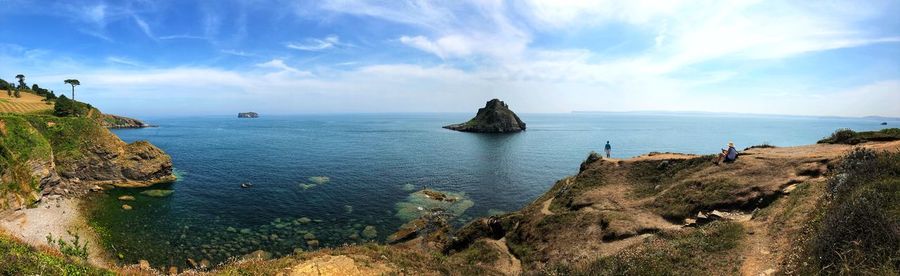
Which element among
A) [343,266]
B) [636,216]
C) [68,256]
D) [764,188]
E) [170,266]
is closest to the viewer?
[68,256]

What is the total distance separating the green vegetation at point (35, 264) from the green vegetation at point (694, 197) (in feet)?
106

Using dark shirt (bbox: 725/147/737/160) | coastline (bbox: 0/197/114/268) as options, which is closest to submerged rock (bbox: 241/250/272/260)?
coastline (bbox: 0/197/114/268)

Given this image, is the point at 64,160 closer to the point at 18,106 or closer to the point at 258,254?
the point at 258,254

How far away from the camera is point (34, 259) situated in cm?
1366

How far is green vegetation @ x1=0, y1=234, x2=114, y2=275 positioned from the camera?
12.2 meters

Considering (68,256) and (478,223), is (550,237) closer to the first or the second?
(478,223)

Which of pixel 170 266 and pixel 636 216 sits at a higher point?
pixel 636 216

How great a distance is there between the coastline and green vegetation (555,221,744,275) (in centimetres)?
3755

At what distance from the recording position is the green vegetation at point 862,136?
2833 cm

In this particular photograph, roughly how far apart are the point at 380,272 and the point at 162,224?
33.7 metres

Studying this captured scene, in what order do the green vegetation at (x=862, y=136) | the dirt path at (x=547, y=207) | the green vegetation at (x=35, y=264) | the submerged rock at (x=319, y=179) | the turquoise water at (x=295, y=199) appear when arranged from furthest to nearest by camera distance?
the submerged rock at (x=319, y=179), the turquoise water at (x=295, y=199), the dirt path at (x=547, y=207), the green vegetation at (x=862, y=136), the green vegetation at (x=35, y=264)

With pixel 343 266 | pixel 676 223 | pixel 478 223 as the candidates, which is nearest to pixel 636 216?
pixel 676 223

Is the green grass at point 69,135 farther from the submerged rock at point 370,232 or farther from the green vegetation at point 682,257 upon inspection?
the green vegetation at point 682,257

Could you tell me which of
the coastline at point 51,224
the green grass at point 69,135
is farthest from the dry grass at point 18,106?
the coastline at point 51,224
